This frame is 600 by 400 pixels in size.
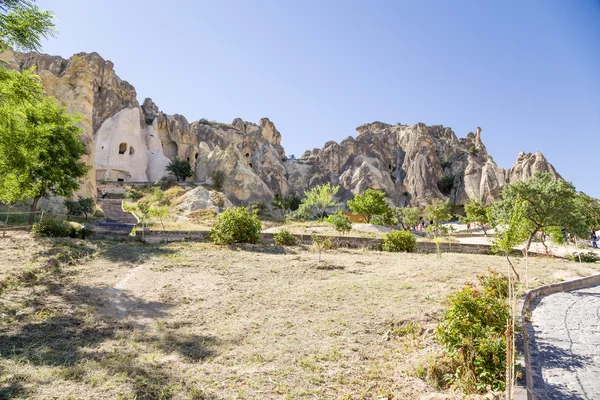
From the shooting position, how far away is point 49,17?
6855 millimetres

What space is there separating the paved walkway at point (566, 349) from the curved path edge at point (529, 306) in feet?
0.42

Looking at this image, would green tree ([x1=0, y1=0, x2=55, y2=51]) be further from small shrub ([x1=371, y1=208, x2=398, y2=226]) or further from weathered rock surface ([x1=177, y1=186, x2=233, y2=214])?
small shrub ([x1=371, y1=208, x2=398, y2=226])

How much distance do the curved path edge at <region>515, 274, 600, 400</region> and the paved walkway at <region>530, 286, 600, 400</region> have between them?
0.13m

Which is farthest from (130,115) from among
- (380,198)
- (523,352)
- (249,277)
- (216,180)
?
(523,352)

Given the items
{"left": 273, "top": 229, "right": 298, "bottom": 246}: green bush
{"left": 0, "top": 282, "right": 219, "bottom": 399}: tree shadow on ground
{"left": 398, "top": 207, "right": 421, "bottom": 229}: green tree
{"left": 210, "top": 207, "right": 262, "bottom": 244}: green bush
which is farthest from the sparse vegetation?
{"left": 0, "top": 282, "right": 219, "bottom": 399}: tree shadow on ground

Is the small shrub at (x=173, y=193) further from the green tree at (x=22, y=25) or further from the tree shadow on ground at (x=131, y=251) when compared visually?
the green tree at (x=22, y=25)

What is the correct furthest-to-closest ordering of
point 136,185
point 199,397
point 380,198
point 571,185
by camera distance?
point 136,185, point 380,198, point 571,185, point 199,397

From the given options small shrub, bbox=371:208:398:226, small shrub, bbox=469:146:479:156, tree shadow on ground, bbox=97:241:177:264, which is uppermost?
small shrub, bbox=469:146:479:156

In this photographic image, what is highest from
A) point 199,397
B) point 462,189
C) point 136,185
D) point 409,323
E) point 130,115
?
point 130,115

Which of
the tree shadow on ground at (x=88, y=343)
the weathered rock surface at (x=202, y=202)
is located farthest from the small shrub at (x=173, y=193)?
the tree shadow on ground at (x=88, y=343)

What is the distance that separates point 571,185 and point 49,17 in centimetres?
2210

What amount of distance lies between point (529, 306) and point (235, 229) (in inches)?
466

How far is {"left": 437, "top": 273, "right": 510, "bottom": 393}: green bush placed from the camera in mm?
4062

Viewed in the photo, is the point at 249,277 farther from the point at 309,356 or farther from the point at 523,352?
the point at 523,352
